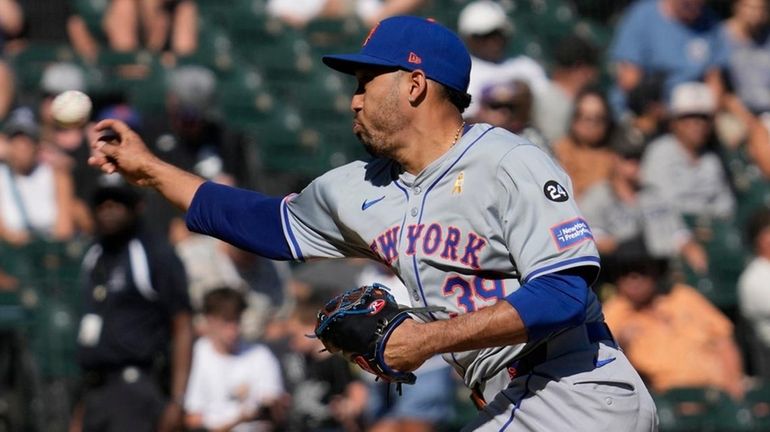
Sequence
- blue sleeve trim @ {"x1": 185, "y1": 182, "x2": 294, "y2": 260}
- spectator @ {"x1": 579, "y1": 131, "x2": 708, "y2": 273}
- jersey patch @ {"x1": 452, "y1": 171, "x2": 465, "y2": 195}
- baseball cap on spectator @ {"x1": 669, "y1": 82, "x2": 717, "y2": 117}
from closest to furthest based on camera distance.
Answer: jersey patch @ {"x1": 452, "y1": 171, "x2": 465, "y2": 195} < blue sleeve trim @ {"x1": 185, "y1": 182, "x2": 294, "y2": 260} < spectator @ {"x1": 579, "y1": 131, "x2": 708, "y2": 273} < baseball cap on spectator @ {"x1": 669, "y1": 82, "x2": 717, "y2": 117}

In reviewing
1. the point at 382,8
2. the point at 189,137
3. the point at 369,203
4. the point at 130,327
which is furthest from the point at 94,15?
the point at 369,203

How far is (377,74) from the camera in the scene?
159 inches

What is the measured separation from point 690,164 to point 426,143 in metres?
5.42

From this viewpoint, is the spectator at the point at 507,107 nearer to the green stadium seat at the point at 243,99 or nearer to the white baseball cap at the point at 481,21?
the white baseball cap at the point at 481,21

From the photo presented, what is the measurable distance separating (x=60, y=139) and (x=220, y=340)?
6.43ft

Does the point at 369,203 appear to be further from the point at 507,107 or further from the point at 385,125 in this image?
the point at 507,107

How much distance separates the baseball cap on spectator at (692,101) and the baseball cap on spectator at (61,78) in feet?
12.4

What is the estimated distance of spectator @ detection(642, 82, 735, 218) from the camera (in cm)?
906

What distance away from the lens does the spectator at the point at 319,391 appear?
286 inches

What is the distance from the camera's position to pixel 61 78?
8.93m

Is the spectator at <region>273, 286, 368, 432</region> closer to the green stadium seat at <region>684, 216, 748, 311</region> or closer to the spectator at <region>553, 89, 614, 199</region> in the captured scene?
the spectator at <region>553, 89, 614, 199</region>

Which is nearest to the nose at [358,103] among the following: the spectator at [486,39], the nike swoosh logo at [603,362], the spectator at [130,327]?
the nike swoosh logo at [603,362]

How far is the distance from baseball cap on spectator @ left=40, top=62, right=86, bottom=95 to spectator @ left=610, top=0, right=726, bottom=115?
359 centimetres

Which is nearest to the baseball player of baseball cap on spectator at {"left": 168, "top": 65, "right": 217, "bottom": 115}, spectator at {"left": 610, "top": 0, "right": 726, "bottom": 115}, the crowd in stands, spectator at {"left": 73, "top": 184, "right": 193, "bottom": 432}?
the crowd in stands
